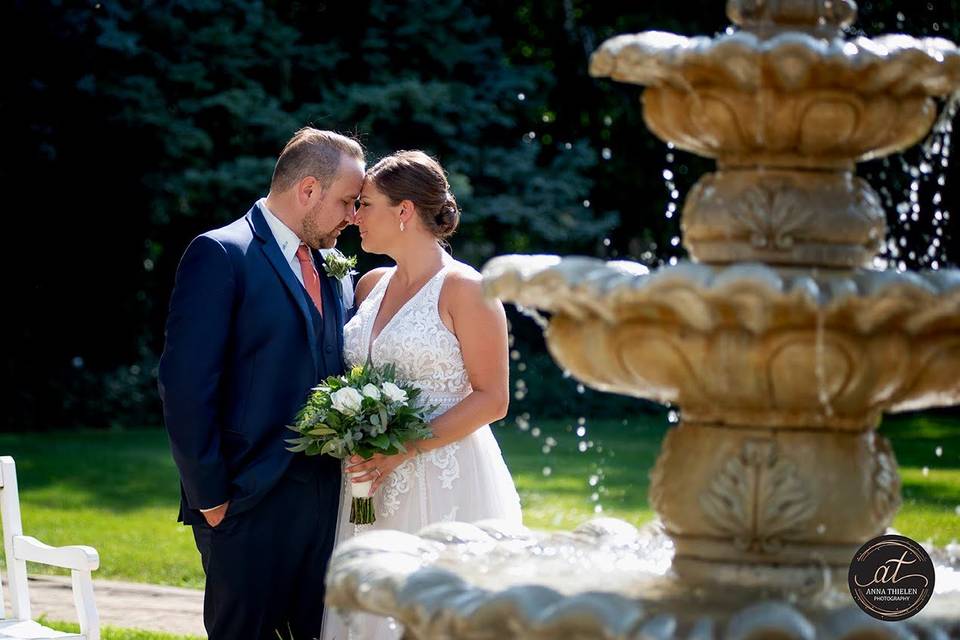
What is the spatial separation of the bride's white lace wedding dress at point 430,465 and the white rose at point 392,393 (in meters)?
0.28

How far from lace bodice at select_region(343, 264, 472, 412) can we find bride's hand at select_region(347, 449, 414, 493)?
0.30 m

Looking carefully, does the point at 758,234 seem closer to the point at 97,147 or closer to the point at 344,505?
the point at 344,505

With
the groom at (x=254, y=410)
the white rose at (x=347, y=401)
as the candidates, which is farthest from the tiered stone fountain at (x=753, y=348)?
the groom at (x=254, y=410)

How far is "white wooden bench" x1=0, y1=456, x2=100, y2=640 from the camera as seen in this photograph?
527 cm

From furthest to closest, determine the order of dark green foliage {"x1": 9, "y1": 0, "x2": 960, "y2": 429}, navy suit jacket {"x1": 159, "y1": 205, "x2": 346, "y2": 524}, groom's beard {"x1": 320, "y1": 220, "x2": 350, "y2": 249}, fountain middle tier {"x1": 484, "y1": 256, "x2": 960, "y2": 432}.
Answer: dark green foliage {"x1": 9, "y1": 0, "x2": 960, "y2": 429} → groom's beard {"x1": 320, "y1": 220, "x2": 350, "y2": 249} → navy suit jacket {"x1": 159, "y1": 205, "x2": 346, "y2": 524} → fountain middle tier {"x1": 484, "y1": 256, "x2": 960, "y2": 432}

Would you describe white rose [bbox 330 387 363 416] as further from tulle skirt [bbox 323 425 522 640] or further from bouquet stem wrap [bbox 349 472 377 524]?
tulle skirt [bbox 323 425 522 640]

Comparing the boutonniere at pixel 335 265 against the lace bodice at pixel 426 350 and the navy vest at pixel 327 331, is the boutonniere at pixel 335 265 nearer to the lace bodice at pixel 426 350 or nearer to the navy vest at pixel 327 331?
the navy vest at pixel 327 331

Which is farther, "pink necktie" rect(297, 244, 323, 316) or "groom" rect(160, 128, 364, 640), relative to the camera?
"pink necktie" rect(297, 244, 323, 316)

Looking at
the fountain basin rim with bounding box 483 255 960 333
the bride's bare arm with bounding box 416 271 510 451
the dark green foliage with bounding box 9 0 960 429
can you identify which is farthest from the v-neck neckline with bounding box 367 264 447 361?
the dark green foliage with bounding box 9 0 960 429

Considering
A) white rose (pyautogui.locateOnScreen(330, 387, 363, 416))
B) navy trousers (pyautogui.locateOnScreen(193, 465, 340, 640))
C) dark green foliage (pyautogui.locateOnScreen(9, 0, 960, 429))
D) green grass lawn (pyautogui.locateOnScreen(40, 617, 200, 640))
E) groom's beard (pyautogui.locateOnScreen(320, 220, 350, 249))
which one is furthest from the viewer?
dark green foliage (pyautogui.locateOnScreen(9, 0, 960, 429))

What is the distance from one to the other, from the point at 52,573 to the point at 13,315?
9.54m

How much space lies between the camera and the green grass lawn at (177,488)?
10141mm

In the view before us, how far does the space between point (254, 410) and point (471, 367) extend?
2.86 feet

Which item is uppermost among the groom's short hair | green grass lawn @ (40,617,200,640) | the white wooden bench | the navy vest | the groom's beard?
the groom's short hair
